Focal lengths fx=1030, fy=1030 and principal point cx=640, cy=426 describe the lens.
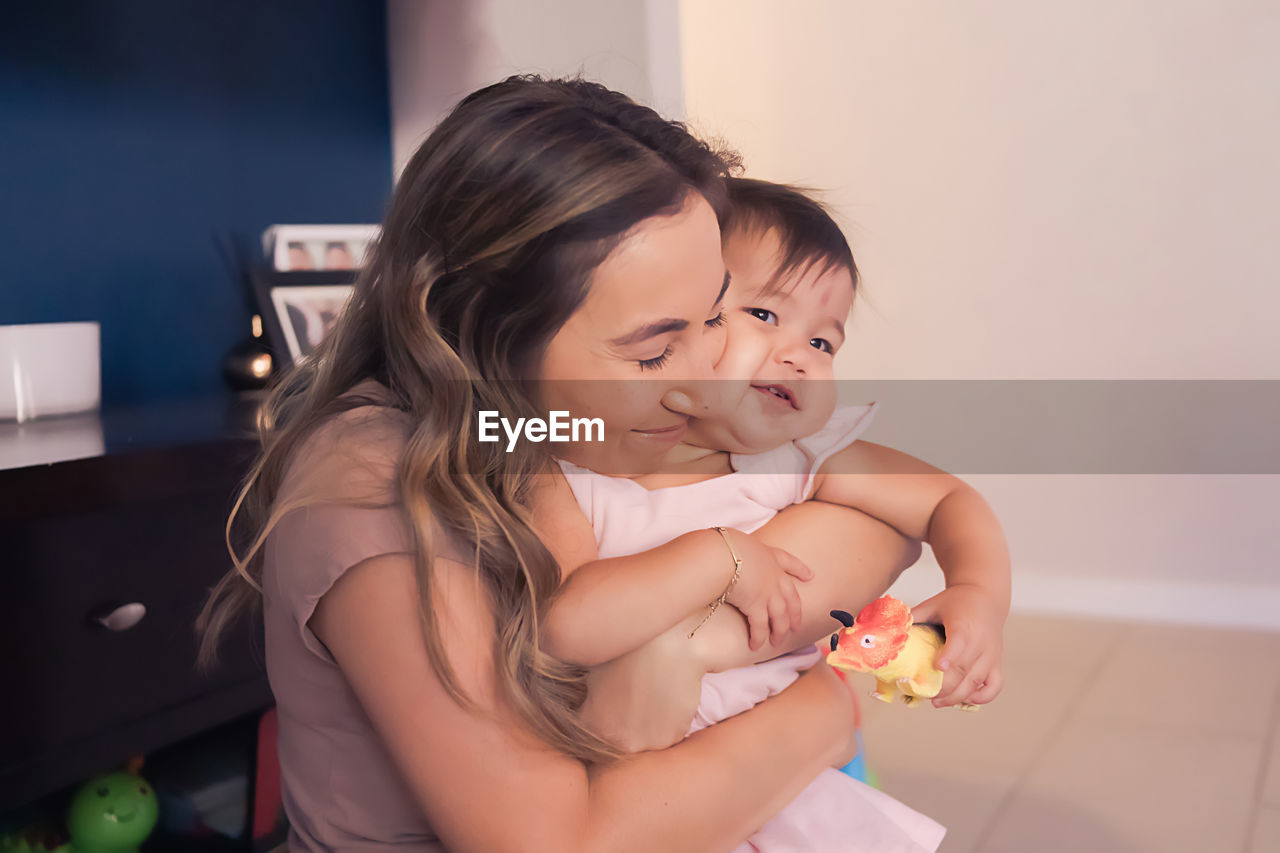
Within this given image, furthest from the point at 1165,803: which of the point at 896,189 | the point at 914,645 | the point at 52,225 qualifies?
the point at 52,225

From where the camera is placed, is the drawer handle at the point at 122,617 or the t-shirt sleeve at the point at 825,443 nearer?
the t-shirt sleeve at the point at 825,443

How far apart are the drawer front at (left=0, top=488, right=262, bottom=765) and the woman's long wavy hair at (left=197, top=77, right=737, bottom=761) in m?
0.50

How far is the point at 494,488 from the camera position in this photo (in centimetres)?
62

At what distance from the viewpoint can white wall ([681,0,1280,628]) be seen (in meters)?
2.02

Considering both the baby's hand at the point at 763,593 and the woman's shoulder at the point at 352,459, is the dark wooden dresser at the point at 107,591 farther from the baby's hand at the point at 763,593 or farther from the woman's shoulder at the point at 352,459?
the baby's hand at the point at 763,593

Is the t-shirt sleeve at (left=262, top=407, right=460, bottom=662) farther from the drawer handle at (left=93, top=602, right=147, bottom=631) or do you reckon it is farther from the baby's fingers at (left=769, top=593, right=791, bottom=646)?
the drawer handle at (left=93, top=602, right=147, bottom=631)

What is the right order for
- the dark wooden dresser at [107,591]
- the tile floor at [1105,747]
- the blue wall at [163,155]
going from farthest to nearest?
the tile floor at [1105,747]
the blue wall at [163,155]
the dark wooden dresser at [107,591]

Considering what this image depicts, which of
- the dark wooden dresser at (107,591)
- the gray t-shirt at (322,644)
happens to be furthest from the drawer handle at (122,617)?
the gray t-shirt at (322,644)

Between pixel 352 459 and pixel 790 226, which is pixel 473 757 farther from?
pixel 790 226

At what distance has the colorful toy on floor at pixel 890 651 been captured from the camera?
21.9 inches

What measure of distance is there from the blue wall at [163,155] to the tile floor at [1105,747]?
1279 mm

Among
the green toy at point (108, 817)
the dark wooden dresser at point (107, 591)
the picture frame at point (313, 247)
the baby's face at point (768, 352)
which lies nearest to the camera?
the baby's face at point (768, 352)

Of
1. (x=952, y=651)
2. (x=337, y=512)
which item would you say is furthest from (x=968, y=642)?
(x=337, y=512)

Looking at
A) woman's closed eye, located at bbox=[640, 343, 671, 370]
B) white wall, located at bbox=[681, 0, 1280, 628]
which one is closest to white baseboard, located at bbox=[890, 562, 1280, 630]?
white wall, located at bbox=[681, 0, 1280, 628]
